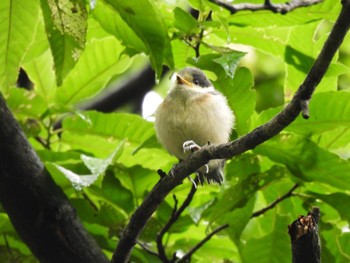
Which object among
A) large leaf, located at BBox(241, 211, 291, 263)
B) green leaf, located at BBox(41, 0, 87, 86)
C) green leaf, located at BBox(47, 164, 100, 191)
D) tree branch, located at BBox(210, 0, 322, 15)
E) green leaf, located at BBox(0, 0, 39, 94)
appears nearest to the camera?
tree branch, located at BBox(210, 0, 322, 15)

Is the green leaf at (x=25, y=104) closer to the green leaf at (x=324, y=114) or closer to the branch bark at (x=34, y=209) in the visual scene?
the branch bark at (x=34, y=209)

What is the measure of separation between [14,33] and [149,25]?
2.00ft

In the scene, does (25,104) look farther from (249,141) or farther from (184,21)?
(249,141)

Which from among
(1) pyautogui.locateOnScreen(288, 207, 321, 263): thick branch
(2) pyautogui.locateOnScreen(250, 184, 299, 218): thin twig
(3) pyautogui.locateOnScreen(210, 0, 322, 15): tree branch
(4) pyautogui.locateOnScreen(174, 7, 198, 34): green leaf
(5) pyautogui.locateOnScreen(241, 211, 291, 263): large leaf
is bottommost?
(5) pyautogui.locateOnScreen(241, 211, 291, 263): large leaf

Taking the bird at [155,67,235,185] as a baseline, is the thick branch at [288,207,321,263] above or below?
above

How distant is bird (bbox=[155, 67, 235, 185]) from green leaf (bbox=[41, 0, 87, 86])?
0.69 m

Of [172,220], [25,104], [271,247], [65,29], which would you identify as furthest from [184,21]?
[271,247]

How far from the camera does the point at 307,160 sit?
366 cm

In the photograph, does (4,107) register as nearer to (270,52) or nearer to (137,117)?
(137,117)

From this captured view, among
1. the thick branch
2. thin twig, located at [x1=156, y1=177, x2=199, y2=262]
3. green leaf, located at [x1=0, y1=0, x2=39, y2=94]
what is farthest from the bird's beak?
the thick branch

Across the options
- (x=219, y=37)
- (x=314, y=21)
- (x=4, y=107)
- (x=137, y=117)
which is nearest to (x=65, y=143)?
(x=137, y=117)

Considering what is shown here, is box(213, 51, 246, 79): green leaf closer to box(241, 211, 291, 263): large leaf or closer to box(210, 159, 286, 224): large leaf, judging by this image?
box(210, 159, 286, 224): large leaf

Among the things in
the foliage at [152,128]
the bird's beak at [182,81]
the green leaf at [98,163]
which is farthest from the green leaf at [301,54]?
the green leaf at [98,163]

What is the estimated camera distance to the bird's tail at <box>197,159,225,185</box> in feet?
13.1
